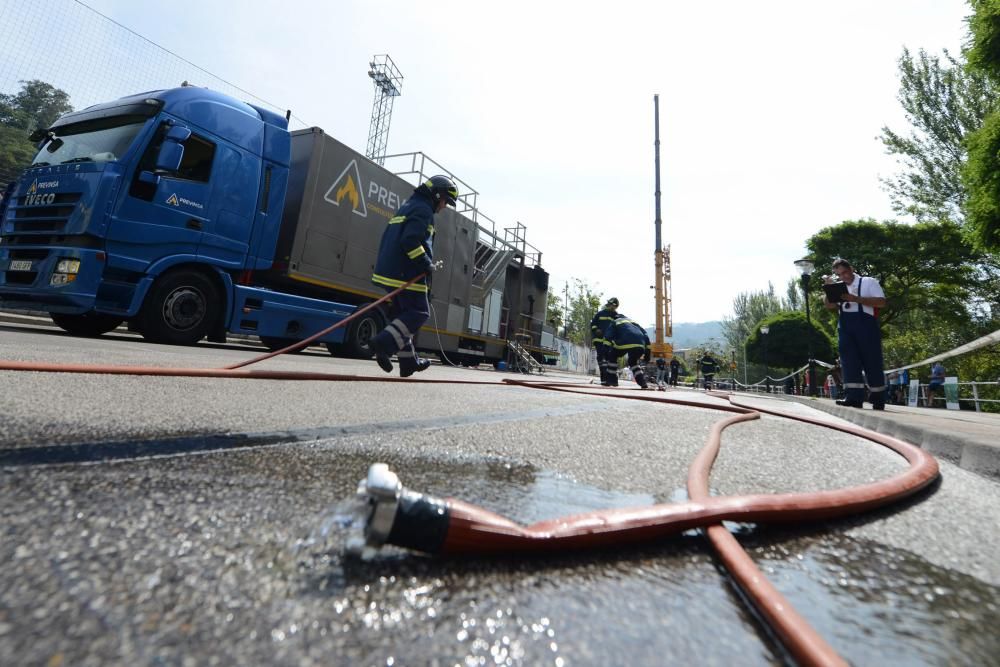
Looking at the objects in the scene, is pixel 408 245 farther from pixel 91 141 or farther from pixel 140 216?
pixel 91 141

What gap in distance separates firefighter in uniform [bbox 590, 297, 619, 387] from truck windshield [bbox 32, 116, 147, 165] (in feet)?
22.7

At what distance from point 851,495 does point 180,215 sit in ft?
21.6

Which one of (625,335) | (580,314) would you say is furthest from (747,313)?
(625,335)

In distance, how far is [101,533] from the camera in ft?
2.08

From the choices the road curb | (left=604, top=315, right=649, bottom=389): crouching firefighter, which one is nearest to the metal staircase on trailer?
(left=604, top=315, right=649, bottom=389): crouching firefighter

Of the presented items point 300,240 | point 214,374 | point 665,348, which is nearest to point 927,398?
point 665,348

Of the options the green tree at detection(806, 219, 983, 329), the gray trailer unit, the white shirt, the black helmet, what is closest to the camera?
the black helmet

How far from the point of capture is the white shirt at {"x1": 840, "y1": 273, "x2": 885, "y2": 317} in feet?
16.3

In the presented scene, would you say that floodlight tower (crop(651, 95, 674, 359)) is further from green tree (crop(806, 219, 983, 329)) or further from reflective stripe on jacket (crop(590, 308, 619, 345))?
reflective stripe on jacket (crop(590, 308, 619, 345))

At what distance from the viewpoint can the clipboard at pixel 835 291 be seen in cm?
513

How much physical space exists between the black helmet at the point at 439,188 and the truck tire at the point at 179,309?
334 centimetres

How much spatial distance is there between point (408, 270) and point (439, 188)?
860 millimetres

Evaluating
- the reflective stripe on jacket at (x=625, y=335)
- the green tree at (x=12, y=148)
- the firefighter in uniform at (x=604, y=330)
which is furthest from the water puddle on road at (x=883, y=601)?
the green tree at (x=12, y=148)

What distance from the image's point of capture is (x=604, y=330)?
8750mm
